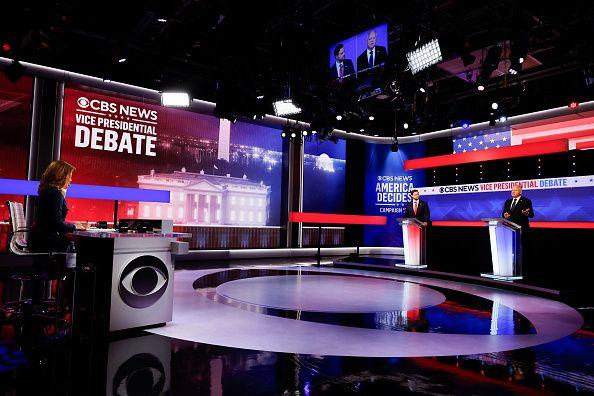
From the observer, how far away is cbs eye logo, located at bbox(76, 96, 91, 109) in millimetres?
7477

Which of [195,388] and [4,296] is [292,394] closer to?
[195,388]

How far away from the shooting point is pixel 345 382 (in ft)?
6.49

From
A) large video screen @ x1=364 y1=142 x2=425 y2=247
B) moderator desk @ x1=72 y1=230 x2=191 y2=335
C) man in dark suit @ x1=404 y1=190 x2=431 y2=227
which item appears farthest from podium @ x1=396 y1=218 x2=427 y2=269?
moderator desk @ x1=72 y1=230 x2=191 y2=335

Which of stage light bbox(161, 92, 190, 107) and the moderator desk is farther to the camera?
stage light bbox(161, 92, 190, 107)

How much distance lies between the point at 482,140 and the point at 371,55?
20.8 feet

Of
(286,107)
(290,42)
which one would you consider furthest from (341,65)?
(286,107)

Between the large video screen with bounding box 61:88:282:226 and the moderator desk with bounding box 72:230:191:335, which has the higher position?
the large video screen with bounding box 61:88:282:226

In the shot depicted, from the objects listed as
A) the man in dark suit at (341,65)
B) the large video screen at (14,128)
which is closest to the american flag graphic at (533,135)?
the man in dark suit at (341,65)

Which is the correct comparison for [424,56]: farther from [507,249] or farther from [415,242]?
[415,242]

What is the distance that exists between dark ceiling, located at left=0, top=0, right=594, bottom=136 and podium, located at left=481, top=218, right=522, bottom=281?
8.46ft

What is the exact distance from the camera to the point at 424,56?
550cm

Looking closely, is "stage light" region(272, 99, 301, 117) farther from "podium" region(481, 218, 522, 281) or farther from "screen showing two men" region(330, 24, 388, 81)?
"podium" region(481, 218, 522, 281)

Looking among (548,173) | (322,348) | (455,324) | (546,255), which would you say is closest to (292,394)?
(322,348)

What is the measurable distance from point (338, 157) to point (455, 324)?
8425mm
